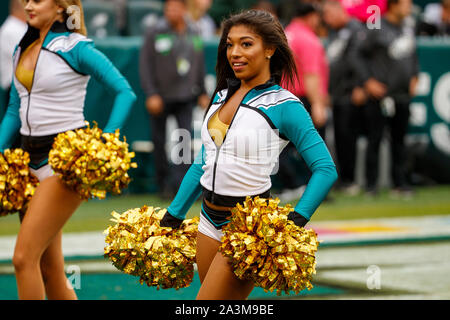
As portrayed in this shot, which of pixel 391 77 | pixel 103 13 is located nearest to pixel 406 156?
pixel 391 77

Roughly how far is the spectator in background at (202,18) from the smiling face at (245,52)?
7054mm

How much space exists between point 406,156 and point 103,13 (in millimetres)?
4601

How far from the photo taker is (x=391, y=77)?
11.1m

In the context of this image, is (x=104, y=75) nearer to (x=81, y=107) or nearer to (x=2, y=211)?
(x=81, y=107)

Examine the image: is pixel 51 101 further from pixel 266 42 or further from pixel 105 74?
pixel 266 42

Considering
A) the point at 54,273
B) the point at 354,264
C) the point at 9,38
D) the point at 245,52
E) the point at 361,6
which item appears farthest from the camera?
the point at 361,6

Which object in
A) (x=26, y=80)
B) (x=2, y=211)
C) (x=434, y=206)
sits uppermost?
(x=26, y=80)

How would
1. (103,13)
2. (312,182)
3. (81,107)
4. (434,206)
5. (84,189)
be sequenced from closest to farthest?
1. (312,182)
2. (84,189)
3. (81,107)
4. (434,206)
5. (103,13)

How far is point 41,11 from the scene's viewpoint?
15.0 ft

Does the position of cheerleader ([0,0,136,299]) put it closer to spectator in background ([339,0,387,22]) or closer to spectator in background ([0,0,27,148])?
spectator in background ([0,0,27,148])

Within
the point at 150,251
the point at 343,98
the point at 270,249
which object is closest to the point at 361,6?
the point at 343,98

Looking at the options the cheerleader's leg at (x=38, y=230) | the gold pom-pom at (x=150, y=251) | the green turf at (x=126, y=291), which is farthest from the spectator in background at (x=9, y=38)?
the gold pom-pom at (x=150, y=251)

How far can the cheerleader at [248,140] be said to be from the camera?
11.5 ft

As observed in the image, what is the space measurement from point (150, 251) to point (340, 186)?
854cm
